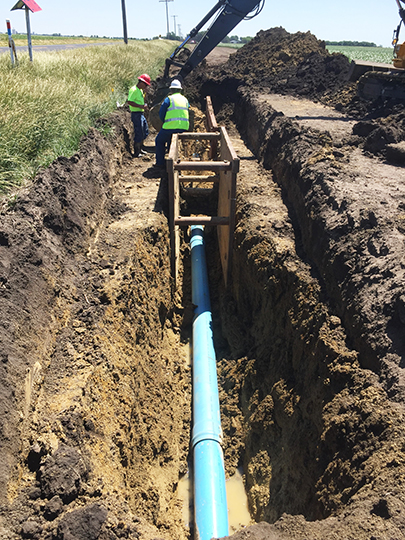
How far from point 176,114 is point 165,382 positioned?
5.21 meters

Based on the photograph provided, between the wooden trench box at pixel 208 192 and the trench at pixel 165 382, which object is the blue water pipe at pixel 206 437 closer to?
the trench at pixel 165 382

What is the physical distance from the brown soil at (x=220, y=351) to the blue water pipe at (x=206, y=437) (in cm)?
34

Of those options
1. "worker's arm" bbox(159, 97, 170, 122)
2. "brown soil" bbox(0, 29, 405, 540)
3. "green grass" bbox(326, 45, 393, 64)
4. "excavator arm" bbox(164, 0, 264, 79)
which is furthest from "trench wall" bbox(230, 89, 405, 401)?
"green grass" bbox(326, 45, 393, 64)

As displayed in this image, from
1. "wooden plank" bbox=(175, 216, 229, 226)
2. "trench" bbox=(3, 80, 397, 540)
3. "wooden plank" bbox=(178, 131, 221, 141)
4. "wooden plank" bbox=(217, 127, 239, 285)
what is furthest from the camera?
"wooden plank" bbox=(178, 131, 221, 141)

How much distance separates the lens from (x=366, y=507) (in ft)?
7.54

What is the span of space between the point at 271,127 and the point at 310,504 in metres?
7.38

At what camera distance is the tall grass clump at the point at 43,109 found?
484 cm

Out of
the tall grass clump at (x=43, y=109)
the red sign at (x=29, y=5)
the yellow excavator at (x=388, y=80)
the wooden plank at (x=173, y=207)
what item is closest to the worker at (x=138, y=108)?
the tall grass clump at (x=43, y=109)

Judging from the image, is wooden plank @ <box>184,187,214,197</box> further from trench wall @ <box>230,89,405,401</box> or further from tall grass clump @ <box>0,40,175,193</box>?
tall grass clump @ <box>0,40,175,193</box>

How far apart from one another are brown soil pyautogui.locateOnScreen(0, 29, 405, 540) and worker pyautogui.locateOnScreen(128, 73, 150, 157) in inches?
77.9

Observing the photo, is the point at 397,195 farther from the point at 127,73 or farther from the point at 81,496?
the point at 127,73

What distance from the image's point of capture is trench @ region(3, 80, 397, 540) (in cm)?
Answer: 268

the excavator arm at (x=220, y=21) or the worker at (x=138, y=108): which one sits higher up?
the excavator arm at (x=220, y=21)

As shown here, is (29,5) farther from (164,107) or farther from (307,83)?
(307,83)
